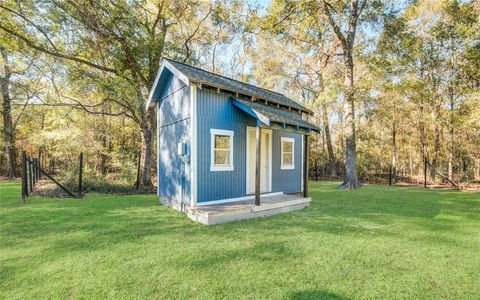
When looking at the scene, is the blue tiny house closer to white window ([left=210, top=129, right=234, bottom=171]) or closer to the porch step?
white window ([left=210, top=129, right=234, bottom=171])

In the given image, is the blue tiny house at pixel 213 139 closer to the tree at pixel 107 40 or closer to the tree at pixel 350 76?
the tree at pixel 107 40

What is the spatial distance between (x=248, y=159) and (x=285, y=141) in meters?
2.05

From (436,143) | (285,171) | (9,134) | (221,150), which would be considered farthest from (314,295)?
(9,134)

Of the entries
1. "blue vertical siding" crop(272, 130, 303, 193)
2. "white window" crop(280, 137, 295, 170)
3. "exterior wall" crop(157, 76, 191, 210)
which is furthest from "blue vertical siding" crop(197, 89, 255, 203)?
"white window" crop(280, 137, 295, 170)

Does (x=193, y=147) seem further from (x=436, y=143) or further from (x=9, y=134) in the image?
(x=9, y=134)

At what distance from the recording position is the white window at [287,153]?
900 cm

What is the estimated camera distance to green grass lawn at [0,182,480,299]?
291cm

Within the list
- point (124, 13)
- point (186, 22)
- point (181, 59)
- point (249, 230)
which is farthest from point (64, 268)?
point (186, 22)

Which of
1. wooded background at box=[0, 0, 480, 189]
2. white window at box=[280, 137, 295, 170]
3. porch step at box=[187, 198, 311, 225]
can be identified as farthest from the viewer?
wooded background at box=[0, 0, 480, 189]

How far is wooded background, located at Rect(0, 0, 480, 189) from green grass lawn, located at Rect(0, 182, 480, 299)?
622cm

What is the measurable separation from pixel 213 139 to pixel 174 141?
4.97 ft

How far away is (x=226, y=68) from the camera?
21797 millimetres

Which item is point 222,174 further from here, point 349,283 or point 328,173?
point 328,173

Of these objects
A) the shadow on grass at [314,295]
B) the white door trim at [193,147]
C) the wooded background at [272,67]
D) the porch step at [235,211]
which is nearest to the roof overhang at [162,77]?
the white door trim at [193,147]
